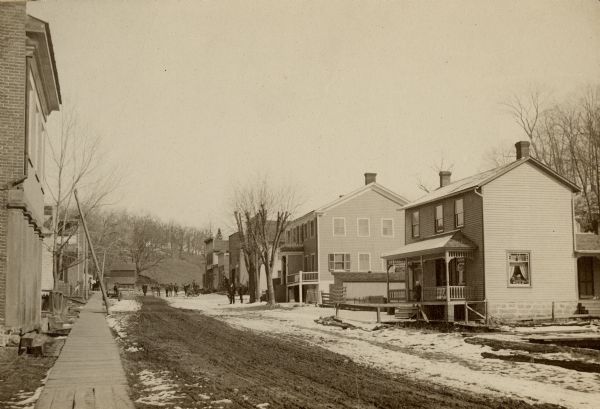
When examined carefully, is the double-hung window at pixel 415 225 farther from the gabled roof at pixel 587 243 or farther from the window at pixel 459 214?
the gabled roof at pixel 587 243

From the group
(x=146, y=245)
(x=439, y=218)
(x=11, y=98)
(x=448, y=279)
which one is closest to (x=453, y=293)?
(x=448, y=279)

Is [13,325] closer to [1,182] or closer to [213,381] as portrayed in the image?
[1,182]

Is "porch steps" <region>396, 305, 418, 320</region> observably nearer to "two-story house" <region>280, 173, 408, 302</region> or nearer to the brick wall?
"two-story house" <region>280, 173, 408, 302</region>

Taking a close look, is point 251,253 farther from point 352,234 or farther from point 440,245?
point 440,245

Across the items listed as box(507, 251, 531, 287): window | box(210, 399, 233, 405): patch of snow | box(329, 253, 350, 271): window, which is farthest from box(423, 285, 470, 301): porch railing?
box(210, 399, 233, 405): patch of snow

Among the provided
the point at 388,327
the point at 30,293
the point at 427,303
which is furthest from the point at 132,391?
the point at 427,303

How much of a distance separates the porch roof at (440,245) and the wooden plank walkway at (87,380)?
16328 mm

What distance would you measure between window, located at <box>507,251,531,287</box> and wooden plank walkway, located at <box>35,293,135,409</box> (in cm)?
1798

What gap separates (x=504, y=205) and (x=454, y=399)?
19.6 meters

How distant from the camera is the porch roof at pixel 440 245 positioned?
1080 inches

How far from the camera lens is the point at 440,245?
2770 cm

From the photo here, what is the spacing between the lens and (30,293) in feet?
51.1

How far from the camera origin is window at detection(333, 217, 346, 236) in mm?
46875

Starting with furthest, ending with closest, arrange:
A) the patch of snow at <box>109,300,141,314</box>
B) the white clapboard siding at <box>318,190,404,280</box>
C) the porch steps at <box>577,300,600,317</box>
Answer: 1. the white clapboard siding at <box>318,190,404,280</box>
2. the patch of snow at <box>109,300,141,314</box>
3. the porch steps at <box>577,300,600,317</box>
